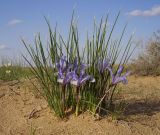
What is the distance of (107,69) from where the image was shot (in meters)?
4.50

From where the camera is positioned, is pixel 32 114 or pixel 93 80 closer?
pixel 93 80

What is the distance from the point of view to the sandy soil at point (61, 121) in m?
4.27

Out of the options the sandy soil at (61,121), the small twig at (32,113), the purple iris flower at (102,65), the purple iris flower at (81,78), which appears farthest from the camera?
the small twig at (32,113)

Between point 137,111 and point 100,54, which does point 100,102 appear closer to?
point 100,54

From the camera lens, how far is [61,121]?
4.46m

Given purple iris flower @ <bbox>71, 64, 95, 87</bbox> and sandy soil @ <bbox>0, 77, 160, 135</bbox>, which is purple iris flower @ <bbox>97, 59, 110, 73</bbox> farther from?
sandy soil @ <bbox>0, 77, 160, 135</bbox>

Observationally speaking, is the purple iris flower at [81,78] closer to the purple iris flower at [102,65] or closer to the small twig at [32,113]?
the purple iris flower at [102,65]

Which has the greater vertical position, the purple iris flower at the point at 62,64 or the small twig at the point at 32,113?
the purple iris flower at the point at 62,64

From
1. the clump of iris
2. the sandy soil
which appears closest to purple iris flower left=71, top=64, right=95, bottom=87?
the clump of iris

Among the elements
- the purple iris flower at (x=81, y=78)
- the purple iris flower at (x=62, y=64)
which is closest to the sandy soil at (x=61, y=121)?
the purple iris flower at (x=81, y=78)

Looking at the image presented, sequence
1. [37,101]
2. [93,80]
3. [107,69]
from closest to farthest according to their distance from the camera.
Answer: [93,80]
[107,69]
[37,101]

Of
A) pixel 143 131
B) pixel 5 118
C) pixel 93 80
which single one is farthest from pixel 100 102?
pixel 5 118

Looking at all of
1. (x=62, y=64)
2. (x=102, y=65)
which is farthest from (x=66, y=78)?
(x=102, y=65)

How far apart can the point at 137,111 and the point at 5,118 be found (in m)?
1.70
